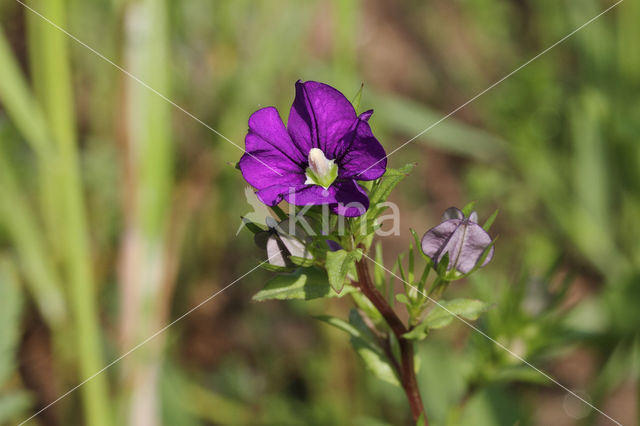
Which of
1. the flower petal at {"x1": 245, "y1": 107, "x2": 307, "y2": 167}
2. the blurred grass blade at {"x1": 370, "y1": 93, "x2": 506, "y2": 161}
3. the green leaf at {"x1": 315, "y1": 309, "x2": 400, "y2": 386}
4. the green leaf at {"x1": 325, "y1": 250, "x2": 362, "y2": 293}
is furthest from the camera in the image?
the blurred grass blade at {"x1": 370, "y1": 93, "x2": 506, "y2": 161}

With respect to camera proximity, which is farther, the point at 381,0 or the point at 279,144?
the point at 381,0

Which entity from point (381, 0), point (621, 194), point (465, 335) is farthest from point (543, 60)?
point (465, 335)

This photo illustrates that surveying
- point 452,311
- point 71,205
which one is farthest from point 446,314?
point 71,205

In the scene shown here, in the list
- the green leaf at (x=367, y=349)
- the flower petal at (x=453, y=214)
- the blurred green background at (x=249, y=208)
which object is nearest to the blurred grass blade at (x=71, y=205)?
the blurred green background at (x=249, y=208)

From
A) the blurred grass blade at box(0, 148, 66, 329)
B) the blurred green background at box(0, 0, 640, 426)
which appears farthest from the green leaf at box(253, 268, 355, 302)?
the blurred grass blade at box(0, 148, 66, 329)

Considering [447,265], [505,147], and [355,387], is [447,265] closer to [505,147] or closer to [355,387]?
[355,387]

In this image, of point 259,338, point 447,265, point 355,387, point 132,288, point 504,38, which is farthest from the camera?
point 504,38

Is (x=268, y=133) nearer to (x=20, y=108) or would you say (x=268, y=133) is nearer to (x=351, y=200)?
(x=351, y=200)

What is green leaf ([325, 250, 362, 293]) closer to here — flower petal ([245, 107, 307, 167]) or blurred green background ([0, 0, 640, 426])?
flower petal ([245, 107, 307, 167])
